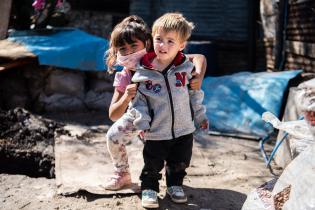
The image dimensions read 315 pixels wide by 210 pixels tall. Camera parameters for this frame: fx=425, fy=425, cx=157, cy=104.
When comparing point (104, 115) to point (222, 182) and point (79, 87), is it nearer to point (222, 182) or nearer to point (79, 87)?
point (79, 87)

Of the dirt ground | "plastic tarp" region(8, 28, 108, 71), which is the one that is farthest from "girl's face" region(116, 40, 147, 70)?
"plastic tarp" region(8, 28, 108, 71)

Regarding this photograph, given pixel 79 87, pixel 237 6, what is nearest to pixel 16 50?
pixel 79 87

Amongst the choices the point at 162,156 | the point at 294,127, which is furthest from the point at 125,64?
the point at 294,127

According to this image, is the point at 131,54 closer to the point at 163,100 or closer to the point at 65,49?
the point at 163,100

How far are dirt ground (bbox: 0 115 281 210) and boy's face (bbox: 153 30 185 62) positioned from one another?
41.9 inches

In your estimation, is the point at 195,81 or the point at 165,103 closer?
the point at 165,103

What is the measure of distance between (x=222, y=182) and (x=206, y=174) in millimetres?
226

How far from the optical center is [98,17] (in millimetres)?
11164

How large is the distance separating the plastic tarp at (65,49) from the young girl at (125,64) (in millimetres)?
3186

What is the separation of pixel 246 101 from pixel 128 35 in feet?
10.1

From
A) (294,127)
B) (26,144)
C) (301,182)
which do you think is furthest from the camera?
(26,144)

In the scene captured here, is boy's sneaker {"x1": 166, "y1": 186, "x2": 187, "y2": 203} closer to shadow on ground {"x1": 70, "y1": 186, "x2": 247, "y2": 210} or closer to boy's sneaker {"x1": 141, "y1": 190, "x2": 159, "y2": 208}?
shadow on ground {"x1": 70, "y1": 186, "x2": 247, "y2": 210}

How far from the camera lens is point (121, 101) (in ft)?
9.24

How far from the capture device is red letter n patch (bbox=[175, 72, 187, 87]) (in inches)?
110
